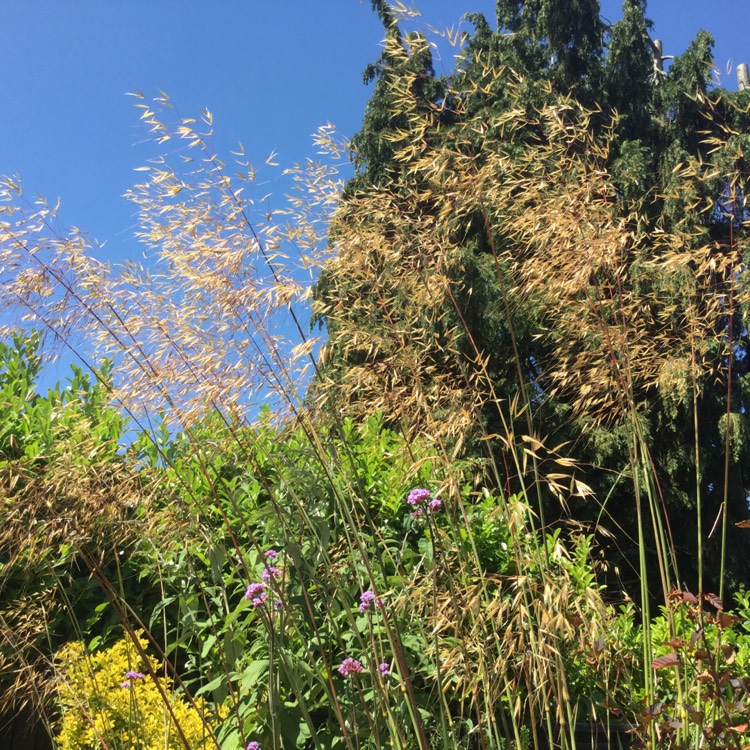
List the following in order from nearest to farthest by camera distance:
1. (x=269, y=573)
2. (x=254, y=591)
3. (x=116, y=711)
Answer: (x=269, y=573), (x=254, y=591), (x=116, y=711)

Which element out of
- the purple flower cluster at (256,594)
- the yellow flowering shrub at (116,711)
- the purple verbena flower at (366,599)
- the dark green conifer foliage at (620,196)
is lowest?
the yellow flowering shrub at (116,711)

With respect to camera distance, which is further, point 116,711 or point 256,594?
point 116,711

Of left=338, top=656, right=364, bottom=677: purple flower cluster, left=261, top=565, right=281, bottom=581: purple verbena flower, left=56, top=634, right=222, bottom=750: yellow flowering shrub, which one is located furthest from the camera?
left=56, top=634, right=222, bottom=750: yellow flowering shrub

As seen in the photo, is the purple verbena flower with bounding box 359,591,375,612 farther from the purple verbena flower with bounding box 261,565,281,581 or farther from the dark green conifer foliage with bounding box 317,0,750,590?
the dark green conifer foliage with bounding box 317,0,750,590

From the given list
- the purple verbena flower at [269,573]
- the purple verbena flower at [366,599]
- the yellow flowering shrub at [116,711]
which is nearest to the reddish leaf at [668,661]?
the purple verbena flower at [366,599]

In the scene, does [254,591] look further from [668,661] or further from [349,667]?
[668,661]

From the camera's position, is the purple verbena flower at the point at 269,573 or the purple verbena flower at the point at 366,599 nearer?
the purple verbena flower at the point at 269,573

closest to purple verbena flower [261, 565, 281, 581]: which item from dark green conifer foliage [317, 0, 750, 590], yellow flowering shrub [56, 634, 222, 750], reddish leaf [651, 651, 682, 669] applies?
yellow flowering shrub [56, 634, 222, 750]

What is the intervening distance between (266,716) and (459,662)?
508mm

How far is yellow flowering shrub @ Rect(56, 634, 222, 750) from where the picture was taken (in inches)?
68.8

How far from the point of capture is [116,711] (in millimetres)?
1841

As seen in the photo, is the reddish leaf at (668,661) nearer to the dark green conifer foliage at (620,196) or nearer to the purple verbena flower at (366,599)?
the purple verbena flower at (366,599)

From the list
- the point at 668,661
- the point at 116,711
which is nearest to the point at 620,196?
the point at 668,661

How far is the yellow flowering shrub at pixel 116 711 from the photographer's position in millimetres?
1748
